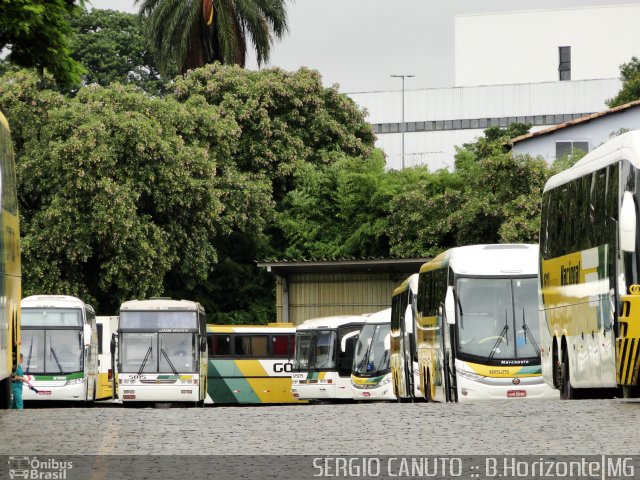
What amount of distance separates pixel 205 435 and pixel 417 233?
4071 centimetres

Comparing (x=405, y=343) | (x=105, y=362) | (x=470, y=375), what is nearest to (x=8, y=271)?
(x=470, y=375)

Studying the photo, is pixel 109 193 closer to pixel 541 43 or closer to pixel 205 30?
pixel 205 30

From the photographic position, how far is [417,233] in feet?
179

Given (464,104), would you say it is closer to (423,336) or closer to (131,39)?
(131,39)

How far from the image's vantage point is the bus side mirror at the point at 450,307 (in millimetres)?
25984

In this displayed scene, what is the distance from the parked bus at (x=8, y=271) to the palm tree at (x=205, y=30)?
4094 centimetres

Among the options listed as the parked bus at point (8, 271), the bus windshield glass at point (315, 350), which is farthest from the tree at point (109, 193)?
the parked bus at point (8, 271)

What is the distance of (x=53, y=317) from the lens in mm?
44594

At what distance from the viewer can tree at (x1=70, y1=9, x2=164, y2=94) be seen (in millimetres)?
75250

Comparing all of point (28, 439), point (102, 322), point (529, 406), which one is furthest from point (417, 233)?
point (28, 439)

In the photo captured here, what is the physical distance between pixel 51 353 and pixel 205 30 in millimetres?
20460

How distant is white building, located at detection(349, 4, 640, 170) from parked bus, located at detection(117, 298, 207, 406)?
161 ft

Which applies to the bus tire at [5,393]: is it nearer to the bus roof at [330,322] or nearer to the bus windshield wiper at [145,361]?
the bus windshield wiper at [145,361]

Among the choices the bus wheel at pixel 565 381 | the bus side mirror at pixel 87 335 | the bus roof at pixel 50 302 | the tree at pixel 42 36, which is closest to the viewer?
the tree at pixel 42 36
